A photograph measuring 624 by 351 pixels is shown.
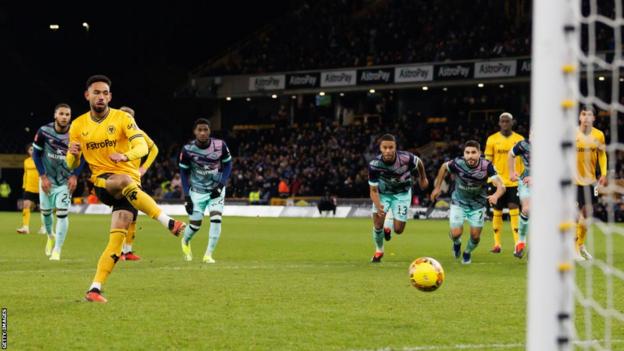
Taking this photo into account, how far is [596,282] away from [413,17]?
40441 mm

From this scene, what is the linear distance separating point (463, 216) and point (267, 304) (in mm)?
6532

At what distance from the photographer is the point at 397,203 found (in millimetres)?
15617

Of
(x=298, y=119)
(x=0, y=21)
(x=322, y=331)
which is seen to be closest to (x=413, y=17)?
(x=298, y=119)

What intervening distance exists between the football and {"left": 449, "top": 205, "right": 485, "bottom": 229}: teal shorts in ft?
17.1

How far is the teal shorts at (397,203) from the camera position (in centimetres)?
1560

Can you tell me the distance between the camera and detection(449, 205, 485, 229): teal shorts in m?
15.4

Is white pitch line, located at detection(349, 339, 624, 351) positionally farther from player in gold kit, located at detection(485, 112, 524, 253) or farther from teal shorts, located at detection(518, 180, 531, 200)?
player in gold kit, located at detection(485, 112, 524, 253)

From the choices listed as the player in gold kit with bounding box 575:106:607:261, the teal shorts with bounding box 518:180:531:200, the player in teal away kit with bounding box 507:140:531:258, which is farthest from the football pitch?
the teal shorts with bounding box 518:180:531:200

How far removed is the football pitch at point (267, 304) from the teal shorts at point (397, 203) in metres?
0.69

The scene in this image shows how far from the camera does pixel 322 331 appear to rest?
7.71 m

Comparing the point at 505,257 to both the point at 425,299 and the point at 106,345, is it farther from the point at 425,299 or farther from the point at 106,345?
the point at 106,345

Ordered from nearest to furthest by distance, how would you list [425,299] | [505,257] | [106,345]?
[106,345] → [425,299] → [505,257]

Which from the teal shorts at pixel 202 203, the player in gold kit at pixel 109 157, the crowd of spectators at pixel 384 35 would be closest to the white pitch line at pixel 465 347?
the player in gold kit at pixel 109 157

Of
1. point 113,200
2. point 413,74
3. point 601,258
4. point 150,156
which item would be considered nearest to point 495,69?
point 413,74
